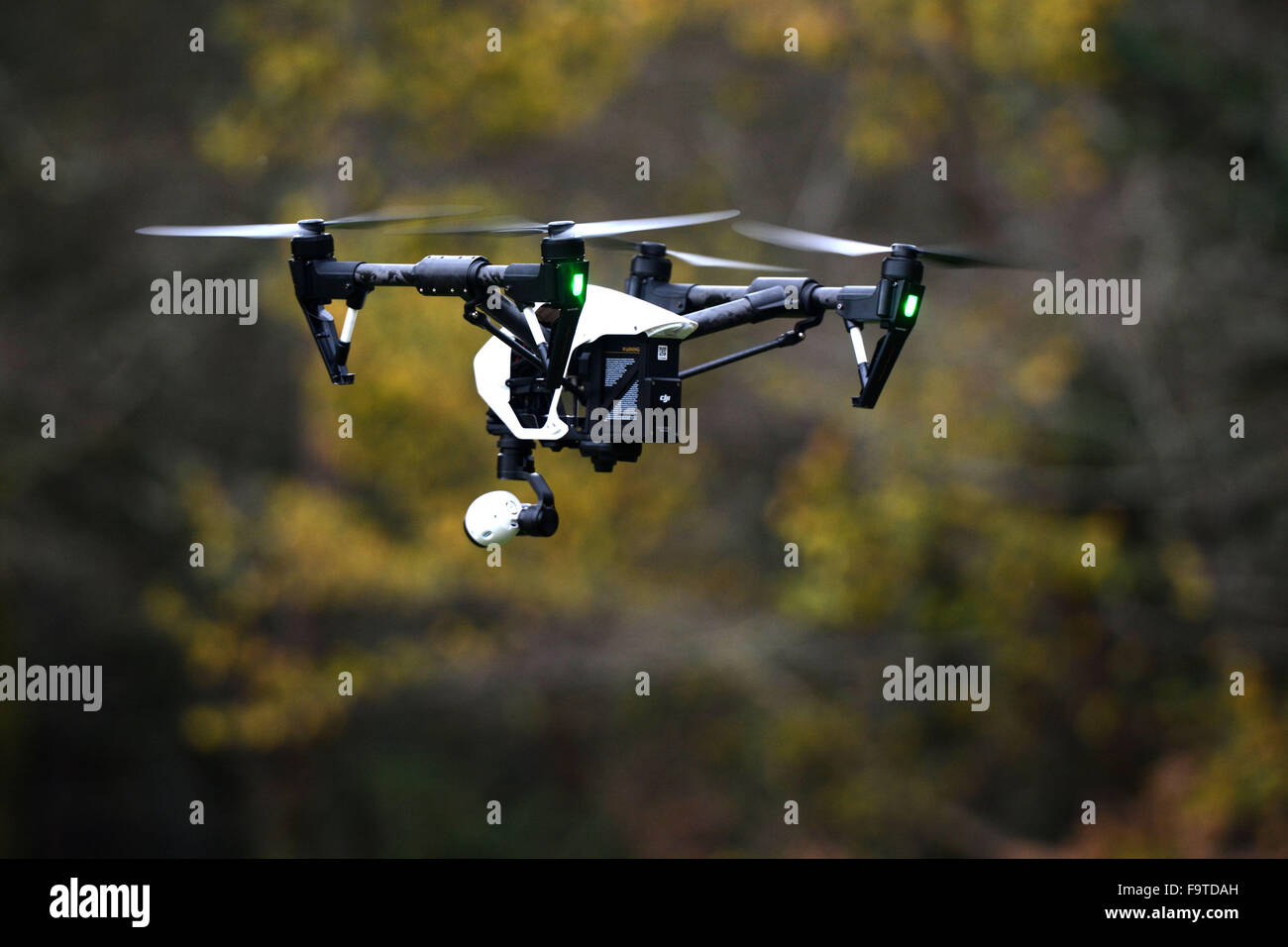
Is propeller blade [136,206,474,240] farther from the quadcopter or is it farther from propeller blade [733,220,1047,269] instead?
propeller blade [733,220,1047,269]

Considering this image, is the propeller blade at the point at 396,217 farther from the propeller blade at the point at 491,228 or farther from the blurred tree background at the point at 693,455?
the blurred tree background at the point at 693,455

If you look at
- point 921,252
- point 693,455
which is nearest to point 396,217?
point 921,252

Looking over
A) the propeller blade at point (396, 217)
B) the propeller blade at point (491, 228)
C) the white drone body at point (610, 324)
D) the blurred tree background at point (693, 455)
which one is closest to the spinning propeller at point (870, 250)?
the white drone body at point (610, 324)

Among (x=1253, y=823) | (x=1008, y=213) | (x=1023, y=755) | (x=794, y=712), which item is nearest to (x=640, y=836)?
(x=794, y=712)

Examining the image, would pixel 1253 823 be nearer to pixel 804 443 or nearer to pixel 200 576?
pixel 804 443

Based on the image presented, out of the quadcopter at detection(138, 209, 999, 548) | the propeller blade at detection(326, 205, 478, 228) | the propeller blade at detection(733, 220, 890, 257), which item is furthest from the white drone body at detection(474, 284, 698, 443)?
the propeller blade at detection(733, 220, 890, 257)

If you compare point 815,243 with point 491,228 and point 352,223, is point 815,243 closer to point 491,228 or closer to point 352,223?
point 491,228
